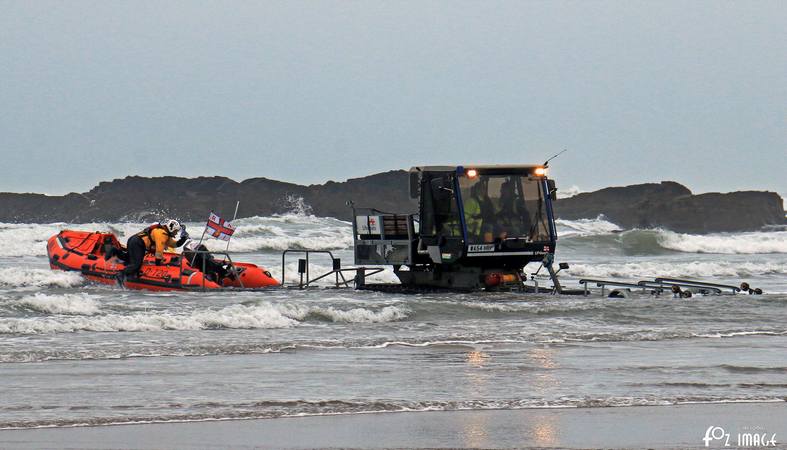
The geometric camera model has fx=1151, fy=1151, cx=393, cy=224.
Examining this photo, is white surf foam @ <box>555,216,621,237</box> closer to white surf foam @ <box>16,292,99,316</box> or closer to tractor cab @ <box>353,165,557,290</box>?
tractor cab @ <box>353,165,557,290</box>

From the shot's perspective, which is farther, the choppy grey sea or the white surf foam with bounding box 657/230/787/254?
the white surf foam with bounding box 657/230/787/254

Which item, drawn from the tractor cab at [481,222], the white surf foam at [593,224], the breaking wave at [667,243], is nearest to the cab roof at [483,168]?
the tractor cab at [481,222]

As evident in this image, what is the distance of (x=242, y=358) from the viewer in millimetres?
12359

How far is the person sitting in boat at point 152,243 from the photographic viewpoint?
2294 cm

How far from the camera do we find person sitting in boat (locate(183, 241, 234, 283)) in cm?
2316

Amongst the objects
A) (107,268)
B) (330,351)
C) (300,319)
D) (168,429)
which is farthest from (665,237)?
(168,429)

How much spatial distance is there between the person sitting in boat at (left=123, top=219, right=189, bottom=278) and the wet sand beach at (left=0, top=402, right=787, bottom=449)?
15003 mm

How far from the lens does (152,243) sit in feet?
76.3

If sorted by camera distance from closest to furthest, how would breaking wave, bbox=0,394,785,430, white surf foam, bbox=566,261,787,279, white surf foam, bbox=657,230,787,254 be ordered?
breaking wave, bbox=0,394,785,430 < white surf foam, bbox=566,261,787,279 < white surf foam, bbox=657,230,787,254

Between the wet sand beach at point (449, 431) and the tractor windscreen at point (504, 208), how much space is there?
471 inches

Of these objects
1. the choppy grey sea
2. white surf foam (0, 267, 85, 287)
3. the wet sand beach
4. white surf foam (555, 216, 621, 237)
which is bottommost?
the wet sand beach

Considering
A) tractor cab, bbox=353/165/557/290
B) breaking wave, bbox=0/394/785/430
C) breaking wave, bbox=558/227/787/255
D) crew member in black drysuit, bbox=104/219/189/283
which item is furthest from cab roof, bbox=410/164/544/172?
breaking wave, bbox=558/227/787/255

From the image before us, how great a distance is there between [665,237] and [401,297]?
134 feet

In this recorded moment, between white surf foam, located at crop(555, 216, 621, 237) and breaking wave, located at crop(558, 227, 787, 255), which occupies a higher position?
white surf foam, located at crop(555, 216, 621, 237)
